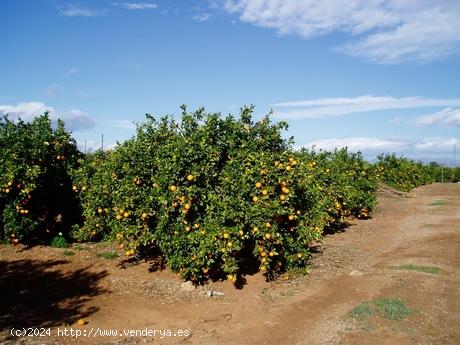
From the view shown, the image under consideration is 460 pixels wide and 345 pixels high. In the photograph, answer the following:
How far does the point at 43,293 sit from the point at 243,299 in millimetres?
3831

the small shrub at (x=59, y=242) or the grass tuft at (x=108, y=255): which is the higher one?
the small shrub at (x=59, y=242)

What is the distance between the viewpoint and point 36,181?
991 centimetres

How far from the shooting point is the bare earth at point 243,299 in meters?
5.71

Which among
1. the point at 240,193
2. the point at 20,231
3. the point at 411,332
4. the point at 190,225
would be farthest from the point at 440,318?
the point at 20,231

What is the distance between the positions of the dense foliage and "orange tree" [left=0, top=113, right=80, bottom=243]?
3cm

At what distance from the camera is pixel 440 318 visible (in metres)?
6.02

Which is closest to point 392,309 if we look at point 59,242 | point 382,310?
point 382,310

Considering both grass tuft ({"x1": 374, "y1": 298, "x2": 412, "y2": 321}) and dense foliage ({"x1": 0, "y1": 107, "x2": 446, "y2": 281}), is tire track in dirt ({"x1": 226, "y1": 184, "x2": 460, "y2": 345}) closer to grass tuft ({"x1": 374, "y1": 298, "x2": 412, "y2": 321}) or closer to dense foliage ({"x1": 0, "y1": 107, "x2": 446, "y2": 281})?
grass tuft ({"x1": 374, "y1": 298, "x2": 412, "y2": 321})

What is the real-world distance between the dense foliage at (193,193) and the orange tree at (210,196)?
0.07ft

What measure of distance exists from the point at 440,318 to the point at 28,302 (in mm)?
Result: 6962

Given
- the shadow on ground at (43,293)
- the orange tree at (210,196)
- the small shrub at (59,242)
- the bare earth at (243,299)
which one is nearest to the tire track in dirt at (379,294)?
the bare earth at (243,299)

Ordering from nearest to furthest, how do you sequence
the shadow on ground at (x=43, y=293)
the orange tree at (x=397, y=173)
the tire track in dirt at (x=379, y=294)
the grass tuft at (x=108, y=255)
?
the tire track in dirt at (x=379, y=294)
the shadow on ground at (x=43, y=293)
the grass tuft at (x=108, y=255)
the orange tree at (x=397, y=173)

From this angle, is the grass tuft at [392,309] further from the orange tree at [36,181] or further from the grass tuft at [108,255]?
the orange tree at [36,181]

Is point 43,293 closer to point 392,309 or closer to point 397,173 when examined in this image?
point 392,309
